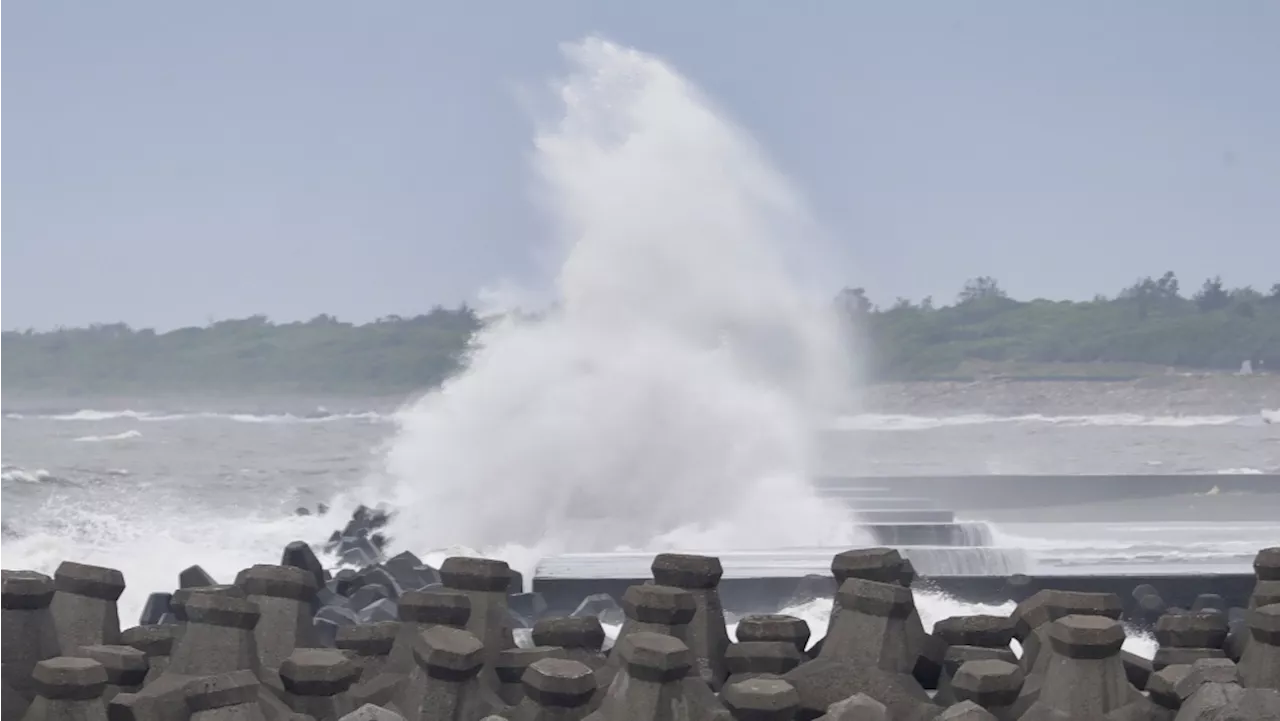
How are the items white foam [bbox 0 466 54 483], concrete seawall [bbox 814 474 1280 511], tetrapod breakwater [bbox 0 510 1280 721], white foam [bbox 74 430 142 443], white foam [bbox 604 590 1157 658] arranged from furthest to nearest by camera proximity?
white foam [bbox 74 430 142 443] < white foam [bbox 0 466 54 483] < concrete seawall [bbox 814 474 1280 511] < white foam [bbox 604 590 1157 658] < tetrapod breakwater [bbox 0 510 1280 721]

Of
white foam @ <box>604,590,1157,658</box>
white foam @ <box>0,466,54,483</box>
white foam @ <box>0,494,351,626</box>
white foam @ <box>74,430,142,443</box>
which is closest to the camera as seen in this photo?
white foam @ <box>604,590,1157,658</box>

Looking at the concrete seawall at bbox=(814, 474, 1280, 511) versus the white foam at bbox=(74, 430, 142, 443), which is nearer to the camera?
the concrete seawall at bbox=(814, 474, 1280, 511)

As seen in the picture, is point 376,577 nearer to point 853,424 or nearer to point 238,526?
point 238,526

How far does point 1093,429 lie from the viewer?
42.4 metres

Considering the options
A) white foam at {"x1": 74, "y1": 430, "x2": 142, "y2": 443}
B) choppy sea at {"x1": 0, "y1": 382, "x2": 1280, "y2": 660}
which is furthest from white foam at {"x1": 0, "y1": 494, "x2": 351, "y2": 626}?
white foam at {"x1": 74, "y1": 430, "x2": 142, "y2": 443}

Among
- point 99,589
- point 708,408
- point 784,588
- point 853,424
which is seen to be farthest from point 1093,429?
point 99,589

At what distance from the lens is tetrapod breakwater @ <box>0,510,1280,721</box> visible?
3414 millimetres

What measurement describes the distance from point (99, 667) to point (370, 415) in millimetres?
49520

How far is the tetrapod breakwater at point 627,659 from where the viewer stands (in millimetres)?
3414

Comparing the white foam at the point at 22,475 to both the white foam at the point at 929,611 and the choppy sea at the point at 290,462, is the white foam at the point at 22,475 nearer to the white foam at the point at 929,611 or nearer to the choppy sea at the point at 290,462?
the choppy sea at the point at 290,462

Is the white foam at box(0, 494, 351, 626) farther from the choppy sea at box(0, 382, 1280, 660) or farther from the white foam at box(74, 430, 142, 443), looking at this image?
the white foam at box(74, 430, 142, 443)

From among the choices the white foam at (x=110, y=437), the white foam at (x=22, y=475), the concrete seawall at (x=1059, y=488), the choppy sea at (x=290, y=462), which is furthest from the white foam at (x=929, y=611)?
the white foam at (x=110, y=437)

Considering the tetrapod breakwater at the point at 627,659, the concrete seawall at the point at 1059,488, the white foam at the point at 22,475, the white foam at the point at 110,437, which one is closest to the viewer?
the tetrapod breakwater at the point at 627,659

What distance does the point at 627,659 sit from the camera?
11.3 ft
